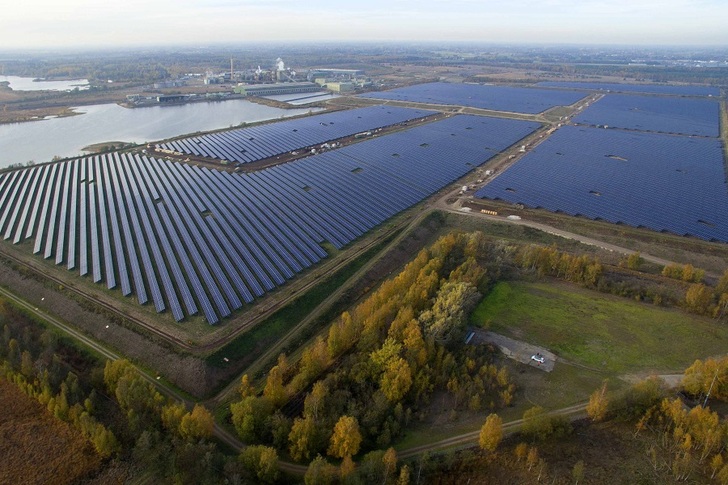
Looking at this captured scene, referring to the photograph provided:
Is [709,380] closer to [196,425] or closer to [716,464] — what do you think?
[716,464]

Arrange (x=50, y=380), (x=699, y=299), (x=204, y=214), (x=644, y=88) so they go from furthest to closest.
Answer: (x=644, y=88), (x=204, y=214), (x=699, y=299), (x=50, y=380)

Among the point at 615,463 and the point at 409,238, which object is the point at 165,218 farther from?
the point at 615,463

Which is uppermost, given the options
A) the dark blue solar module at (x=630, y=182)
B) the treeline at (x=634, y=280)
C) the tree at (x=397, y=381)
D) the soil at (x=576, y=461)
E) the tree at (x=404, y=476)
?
the dark blue solar module at (x=630, y=182)

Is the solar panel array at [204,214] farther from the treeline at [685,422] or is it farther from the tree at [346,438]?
the treeline at [685,422]

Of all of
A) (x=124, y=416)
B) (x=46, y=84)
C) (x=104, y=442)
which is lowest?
(x=124, y=416)

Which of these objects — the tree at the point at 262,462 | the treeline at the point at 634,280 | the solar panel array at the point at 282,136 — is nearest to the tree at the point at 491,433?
the tree at the point at 262,462

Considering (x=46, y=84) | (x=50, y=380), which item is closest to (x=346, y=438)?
(x=50, y=380)

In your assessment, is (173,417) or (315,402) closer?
(173,417)

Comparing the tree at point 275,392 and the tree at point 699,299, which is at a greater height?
the tree at point 699,299
